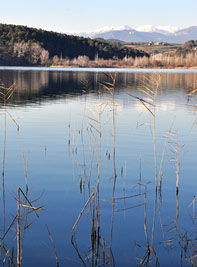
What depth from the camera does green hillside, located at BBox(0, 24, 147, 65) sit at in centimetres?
14400

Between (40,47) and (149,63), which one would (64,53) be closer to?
(40,47)

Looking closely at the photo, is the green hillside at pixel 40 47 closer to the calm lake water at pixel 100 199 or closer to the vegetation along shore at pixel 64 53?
the vegetation along shore at pixel 64 53

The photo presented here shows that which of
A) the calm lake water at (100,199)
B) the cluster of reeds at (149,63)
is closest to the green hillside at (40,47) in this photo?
the cluster of reeds at (149,63)

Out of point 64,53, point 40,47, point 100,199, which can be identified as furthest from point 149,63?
point 100,199

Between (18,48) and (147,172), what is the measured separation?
141 meters

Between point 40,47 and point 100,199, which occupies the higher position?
point 40,47

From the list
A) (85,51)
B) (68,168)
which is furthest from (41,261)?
(85,51)

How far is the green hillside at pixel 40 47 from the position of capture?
144000mm

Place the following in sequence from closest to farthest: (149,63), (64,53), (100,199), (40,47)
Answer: (100,199) → (149,63) → (40,47) → (64,53)

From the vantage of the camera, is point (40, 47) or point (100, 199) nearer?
point (100, 199)

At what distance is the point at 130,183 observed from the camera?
379 inches

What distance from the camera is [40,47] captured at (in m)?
147

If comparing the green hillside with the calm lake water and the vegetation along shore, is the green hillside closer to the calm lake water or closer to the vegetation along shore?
the vegetation along shore

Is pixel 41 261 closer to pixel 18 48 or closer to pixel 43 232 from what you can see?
pixel 43 232
